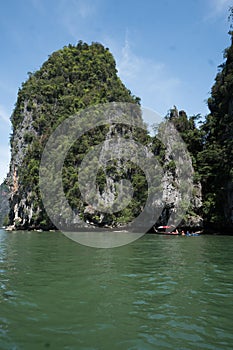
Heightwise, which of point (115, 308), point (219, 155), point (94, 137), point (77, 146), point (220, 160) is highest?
point (94, 137)

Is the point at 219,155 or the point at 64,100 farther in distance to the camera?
the point at 64,100

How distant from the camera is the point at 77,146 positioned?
41.4 m

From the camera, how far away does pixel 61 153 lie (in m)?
40.7

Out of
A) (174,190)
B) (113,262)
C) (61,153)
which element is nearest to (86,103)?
(61,153)

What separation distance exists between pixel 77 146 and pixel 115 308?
123 feet

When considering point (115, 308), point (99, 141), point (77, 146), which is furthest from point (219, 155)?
point (115, 308)

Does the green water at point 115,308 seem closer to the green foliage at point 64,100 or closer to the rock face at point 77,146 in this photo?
the rock face at point 77,146

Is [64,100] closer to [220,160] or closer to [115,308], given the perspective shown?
[220,160]

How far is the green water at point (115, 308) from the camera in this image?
3.56 m

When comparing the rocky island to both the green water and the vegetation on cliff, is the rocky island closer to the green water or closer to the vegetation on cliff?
the vegetation on cliff

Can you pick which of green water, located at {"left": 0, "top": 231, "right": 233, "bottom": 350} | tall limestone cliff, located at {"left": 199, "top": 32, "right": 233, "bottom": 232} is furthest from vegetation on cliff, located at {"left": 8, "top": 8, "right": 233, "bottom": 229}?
green water, located at {"left": 0, "top": 231, "right": 233, "bottom": 350}

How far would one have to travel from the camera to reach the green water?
356 centimetres

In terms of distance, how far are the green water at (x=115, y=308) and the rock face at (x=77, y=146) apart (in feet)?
73.6

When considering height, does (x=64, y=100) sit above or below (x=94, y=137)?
above
